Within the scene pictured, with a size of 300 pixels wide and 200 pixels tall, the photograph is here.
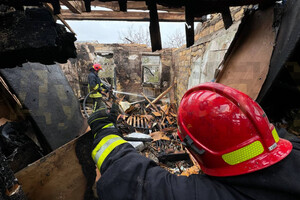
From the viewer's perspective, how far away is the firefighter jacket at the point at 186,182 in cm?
62

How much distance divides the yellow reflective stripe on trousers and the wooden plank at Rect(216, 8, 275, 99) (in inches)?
57.4

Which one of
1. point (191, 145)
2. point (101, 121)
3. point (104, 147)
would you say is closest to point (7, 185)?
point (104, 147)

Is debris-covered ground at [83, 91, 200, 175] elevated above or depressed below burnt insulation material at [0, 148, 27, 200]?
below

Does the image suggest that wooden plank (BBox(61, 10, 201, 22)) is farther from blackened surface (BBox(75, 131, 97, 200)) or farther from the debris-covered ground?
the debris-covered ground

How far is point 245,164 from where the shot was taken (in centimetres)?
69

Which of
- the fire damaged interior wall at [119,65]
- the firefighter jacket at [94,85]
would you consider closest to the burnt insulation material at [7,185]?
the firefighter jacket at [94,85]

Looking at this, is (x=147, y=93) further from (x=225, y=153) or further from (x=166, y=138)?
(x=225, y=153)

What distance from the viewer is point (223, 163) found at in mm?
748

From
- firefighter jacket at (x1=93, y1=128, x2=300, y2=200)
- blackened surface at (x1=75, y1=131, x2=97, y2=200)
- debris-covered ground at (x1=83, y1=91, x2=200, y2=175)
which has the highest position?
firefighter jacket at (x1=93, y1=128, x2=300, y2=200)

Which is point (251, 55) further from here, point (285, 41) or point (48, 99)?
point (48, 99)

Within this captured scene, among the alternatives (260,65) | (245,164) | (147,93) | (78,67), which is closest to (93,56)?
(78,67)

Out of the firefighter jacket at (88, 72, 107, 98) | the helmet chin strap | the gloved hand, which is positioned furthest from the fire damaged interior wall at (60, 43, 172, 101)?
Answer: the helmet chin strap

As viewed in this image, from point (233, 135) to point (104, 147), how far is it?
875 millimetres

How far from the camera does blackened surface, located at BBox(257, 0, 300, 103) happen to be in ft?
3.30
